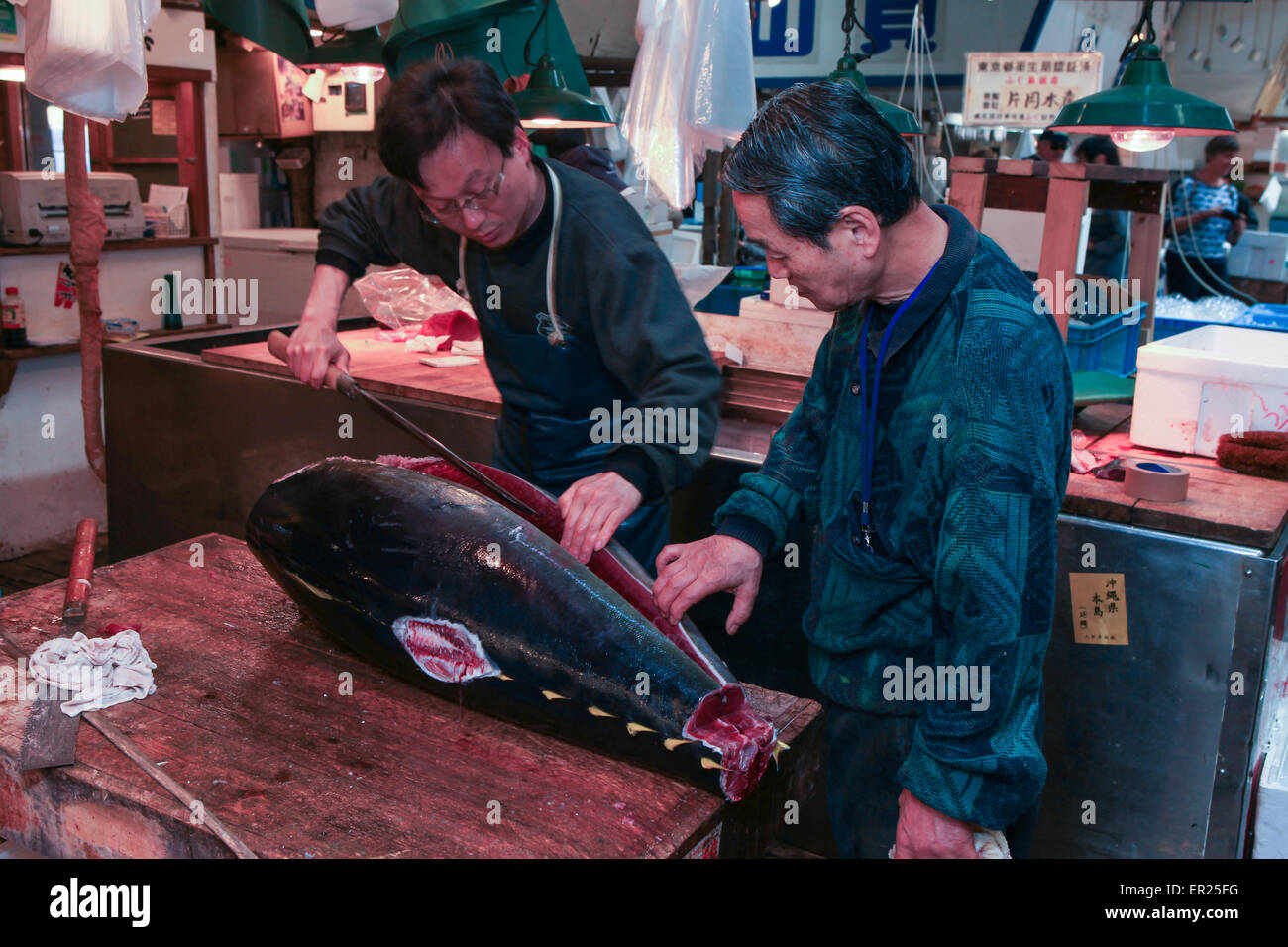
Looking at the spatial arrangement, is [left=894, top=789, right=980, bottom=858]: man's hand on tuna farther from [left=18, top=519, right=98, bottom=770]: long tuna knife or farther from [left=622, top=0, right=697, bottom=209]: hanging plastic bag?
[left=622, top=0, right=697, bottom=209]: hanging plastic bag

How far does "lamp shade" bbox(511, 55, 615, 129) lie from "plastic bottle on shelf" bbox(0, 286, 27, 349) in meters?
2.88

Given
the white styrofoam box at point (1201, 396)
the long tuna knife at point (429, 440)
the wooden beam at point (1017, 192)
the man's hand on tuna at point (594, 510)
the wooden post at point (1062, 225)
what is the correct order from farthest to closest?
the wooden beam at point (1017, 192) < the wooden post at point (1062, 225) < the white styrofoam box at point (1201, 396) < the long tuna knife at point (429, 440) < the man's hand on tuna at point (594, 510)

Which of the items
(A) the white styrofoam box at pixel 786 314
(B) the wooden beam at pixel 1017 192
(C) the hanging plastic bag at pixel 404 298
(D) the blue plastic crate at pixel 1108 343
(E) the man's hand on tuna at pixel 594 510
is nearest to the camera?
(E) the man's hand on tuna at pixel 594 510

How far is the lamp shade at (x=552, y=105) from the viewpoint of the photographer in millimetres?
4172

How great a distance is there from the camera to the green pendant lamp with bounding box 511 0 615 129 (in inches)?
164

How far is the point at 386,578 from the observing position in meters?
1.76

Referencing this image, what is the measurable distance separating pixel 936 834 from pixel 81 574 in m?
1.64

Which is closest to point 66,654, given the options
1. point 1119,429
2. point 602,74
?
point 1119,429

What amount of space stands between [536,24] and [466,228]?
2773 mm

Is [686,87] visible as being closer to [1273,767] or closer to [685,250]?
[685,250]

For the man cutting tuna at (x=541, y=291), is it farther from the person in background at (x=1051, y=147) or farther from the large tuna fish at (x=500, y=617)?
the person in background at (x=1051, y=147)

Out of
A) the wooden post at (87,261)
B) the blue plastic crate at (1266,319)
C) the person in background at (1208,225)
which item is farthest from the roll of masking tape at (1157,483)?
the person in background at (1208,225)

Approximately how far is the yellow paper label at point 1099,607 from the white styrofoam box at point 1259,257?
28.1 feet

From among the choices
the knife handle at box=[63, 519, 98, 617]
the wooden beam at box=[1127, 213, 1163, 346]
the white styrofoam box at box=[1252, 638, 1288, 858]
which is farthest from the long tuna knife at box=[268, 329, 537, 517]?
the wooden beam at box=[1127, 213, 1163, 346]
